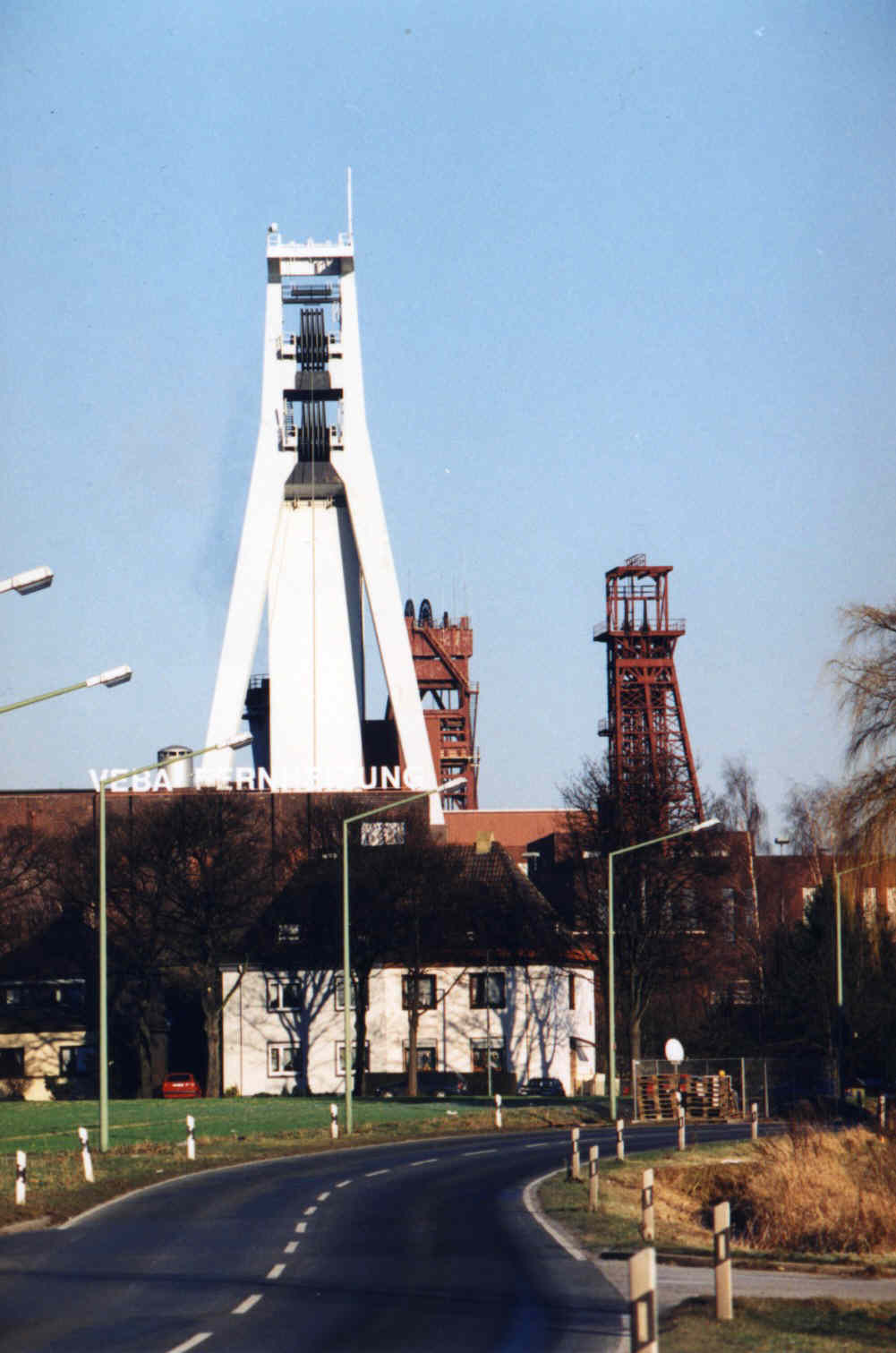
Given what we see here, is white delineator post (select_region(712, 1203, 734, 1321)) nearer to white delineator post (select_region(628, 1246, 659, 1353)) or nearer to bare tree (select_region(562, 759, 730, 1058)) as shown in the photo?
white delineator post (select_region(628, 1246, 659, 1353))

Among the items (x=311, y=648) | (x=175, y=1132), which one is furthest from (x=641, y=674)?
(x=175, y=1132)

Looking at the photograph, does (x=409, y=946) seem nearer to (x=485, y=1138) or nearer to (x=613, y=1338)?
(x=485, y=1138)

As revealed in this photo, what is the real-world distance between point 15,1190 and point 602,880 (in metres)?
40.3

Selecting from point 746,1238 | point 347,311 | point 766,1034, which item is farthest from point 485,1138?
point 347,311

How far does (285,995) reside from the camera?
72.8 m

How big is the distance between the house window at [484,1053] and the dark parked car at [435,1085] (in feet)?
3.58

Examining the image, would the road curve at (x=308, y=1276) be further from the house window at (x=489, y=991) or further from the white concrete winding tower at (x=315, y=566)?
the white concrete winding tower at (x=315, y=566)

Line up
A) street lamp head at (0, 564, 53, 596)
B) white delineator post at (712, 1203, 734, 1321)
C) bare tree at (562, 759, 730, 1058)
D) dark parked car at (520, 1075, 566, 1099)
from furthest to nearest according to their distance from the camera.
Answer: dark parked car at (520, 1075, 566, 1099) → bare tree at (562, 759, 730, 1058) → street lamp head at (0, 564, 53, 596) → white delineator post at (712, 1203, 734, 1321)

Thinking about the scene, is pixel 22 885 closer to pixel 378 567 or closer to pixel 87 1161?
pixel 378 567

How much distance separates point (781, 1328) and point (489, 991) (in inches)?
2336

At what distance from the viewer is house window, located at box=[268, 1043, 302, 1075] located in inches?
2832

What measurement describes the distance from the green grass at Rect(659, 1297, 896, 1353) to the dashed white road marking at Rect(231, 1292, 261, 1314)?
3555 millimetres

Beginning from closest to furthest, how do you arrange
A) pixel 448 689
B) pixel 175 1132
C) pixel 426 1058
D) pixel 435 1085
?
1. pixel 175 1132
2. pixel 435 1085
3. pixel 426 1058
4. pixel 448 689

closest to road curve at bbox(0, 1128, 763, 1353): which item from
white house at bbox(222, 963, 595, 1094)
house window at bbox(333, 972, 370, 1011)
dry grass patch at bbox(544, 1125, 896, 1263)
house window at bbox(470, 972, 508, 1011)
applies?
dry grass patch at bbox(544, 1125, 896, 1263)
